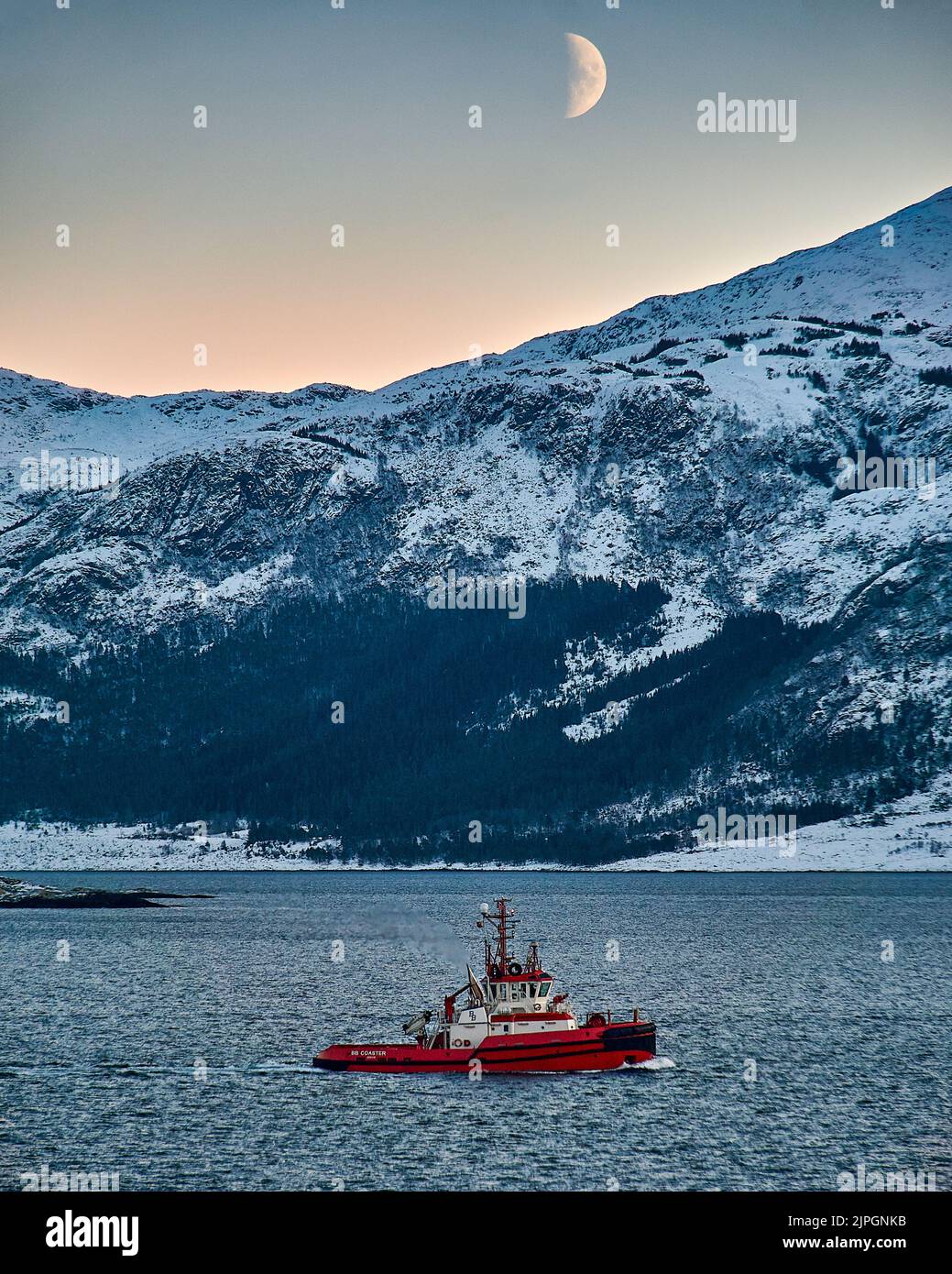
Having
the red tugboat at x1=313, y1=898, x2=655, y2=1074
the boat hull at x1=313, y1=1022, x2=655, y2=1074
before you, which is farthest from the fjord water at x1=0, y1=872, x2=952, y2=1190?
the red tugboat at x1=313, y1=898, x2=655, y2=1074

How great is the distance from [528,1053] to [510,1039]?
4.77ft

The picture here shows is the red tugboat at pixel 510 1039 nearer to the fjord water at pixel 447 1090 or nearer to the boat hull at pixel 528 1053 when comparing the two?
the boat hull at pixel 528 1053

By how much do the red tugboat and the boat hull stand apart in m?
0.06

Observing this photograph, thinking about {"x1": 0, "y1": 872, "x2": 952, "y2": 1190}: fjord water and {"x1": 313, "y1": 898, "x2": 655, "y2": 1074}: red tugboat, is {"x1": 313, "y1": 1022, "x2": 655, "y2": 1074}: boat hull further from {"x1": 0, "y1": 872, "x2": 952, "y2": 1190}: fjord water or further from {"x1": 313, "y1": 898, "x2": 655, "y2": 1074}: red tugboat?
{"x1": 0, "y1": 872, "x2": 952, "y2": 1190}: fjord water

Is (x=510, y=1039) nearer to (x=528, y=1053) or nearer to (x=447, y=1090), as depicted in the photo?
(x=528, y=1053)

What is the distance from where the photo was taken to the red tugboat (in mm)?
92812

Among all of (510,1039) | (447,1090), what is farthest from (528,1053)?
(447,1090)

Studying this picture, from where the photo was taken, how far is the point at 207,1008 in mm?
121312

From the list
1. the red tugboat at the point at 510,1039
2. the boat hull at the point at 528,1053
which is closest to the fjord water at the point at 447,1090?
the boat hull at the point at 528,1053

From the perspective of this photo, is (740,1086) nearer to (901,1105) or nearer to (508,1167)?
(901,1105)

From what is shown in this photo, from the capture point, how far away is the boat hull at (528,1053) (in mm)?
92625

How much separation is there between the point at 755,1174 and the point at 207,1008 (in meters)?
63.6

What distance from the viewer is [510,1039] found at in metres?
94.2
